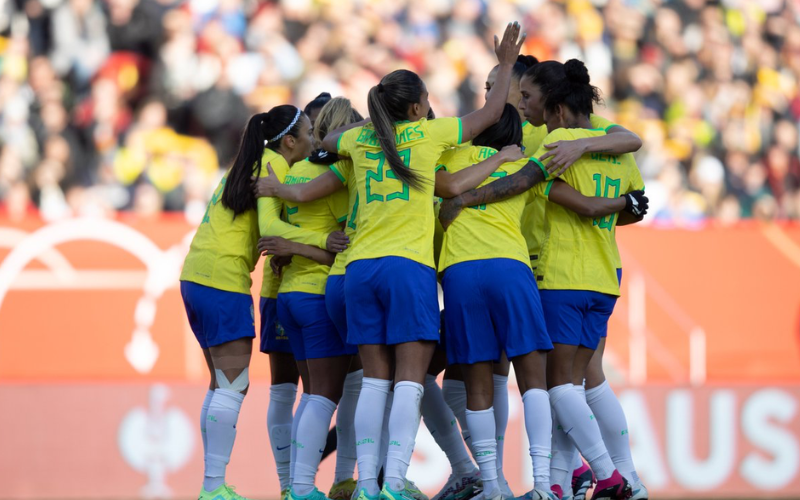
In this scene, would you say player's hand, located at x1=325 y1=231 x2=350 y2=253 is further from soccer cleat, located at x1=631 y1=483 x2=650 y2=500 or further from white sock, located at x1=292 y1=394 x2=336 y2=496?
soccer cleat, located at x1=631 y1=483 x2=650 y2=500

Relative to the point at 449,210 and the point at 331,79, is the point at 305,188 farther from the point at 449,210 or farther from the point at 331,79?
the point at 331,79

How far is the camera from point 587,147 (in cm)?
541

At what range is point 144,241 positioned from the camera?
9125 mm

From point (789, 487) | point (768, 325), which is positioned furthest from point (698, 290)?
point (789, 487)

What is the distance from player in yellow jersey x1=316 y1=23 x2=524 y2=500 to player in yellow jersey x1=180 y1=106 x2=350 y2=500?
49cm

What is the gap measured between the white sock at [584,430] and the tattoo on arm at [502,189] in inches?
39.9

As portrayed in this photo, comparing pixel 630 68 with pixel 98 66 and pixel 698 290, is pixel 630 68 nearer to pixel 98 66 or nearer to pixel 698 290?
pixel 698 290

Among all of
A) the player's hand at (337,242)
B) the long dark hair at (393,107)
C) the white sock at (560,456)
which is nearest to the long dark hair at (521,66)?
the long dark hair at (393,107)

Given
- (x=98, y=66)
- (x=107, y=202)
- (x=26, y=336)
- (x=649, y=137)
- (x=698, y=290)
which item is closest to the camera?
(x=26, y=336)

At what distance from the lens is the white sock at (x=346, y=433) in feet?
19.4

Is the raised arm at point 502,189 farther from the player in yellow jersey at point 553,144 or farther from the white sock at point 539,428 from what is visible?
the white sock at point 539,428

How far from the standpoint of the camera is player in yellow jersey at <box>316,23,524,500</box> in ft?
16.6

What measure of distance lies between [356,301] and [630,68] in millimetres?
8423

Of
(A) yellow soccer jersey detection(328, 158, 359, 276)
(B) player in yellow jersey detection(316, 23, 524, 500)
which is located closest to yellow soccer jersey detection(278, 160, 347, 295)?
(A) yellow soccer jersey detection(328, 158, 359, 276)
